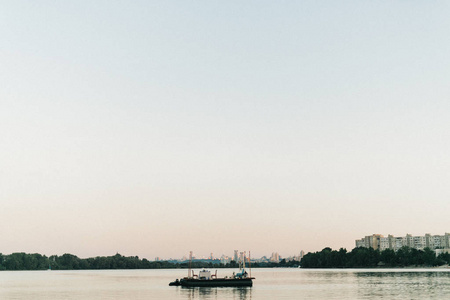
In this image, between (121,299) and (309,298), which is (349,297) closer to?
(309,298)

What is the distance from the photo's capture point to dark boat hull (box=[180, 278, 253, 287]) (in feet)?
372

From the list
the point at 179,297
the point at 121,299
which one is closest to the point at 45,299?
the point at 121,299

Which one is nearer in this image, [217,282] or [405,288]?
[405,288]

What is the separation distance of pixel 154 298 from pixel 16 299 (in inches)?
946

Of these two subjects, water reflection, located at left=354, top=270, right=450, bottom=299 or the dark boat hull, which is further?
the dark boat hull

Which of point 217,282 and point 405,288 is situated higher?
point 217,282

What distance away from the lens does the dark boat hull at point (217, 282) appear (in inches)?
4469

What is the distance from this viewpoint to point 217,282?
4456 inches

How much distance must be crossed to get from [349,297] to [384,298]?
18.2ft

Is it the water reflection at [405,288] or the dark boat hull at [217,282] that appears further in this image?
the dark boat hull at [217,282]

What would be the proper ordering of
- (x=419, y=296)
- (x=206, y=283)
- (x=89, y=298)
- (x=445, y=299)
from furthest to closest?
(x=206, y=283), (x=89, y=298), (x=419, y=296), (x=445, y=299)

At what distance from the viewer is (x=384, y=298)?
79.8 metres

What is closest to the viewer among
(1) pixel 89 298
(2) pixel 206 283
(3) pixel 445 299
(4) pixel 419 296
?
(3) pixel 445 299

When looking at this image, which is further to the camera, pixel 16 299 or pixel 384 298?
pixel 16 299
